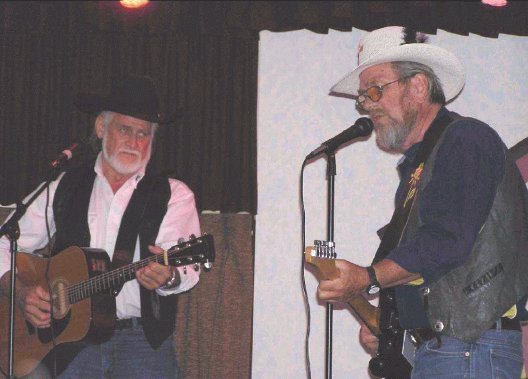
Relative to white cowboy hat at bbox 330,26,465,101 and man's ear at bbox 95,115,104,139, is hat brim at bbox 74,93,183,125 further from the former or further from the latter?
white cowboy hat at bbox 330,26,465,101

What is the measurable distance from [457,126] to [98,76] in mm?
3339

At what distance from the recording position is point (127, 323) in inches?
167

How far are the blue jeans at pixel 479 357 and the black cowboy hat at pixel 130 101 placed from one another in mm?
2598

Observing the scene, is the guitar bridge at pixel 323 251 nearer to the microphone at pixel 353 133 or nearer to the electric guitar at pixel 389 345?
the electric guitar at pixel 389 345

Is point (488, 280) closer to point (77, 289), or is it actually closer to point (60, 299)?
point (77, 289)

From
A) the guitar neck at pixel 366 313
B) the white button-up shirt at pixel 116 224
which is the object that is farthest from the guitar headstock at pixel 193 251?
the guitar neck at pixel 366 313

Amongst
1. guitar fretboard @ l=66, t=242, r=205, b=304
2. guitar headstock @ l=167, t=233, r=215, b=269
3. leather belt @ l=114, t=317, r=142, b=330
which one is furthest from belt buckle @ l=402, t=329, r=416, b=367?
leather belt @ l=114, t=317, r=142, b=330

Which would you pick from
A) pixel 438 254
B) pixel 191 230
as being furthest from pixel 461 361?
pixel 191 230

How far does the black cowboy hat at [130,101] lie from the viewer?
4844 millimetres

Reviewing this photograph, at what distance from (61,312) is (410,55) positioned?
237 cm

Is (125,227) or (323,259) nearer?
(323,259)

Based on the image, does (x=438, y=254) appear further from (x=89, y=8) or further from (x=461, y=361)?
(x=89, y=8)

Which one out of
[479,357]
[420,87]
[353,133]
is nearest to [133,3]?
[420,87]

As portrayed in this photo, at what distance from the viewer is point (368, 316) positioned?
336 cm
